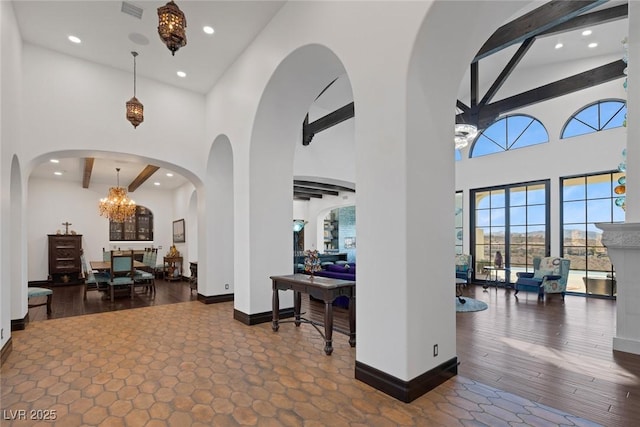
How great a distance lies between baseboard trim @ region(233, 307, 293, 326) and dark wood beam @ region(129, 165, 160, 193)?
426cm

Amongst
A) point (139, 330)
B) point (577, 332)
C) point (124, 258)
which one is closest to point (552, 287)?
point (577, 332)

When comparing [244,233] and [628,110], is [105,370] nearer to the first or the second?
[244,233]

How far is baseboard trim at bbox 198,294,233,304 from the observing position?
6141mm

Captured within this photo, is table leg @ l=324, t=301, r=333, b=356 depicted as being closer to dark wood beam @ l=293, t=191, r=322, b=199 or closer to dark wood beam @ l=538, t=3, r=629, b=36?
dark wood beam @ l=538, t=3, r=629, b=36

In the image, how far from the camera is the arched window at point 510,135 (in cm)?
787

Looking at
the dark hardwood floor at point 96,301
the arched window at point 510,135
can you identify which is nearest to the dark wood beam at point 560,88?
the arched window at point 510,135

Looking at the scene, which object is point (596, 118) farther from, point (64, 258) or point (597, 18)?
point (64, 258)

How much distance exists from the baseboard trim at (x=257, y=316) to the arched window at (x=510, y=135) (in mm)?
7165

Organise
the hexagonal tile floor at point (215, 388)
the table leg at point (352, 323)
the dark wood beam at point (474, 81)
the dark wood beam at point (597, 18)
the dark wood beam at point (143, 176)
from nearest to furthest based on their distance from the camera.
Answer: the hexagonal tile floor at point (215, 388) < the table leg at point (352, 323) < the dark wood beam at point (597, 18) < the dark wood beam at point (474, 81) < the dark wood beam at point (143, 176)

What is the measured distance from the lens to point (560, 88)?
5480 millimetres

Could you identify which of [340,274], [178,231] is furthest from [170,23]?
[178,231]

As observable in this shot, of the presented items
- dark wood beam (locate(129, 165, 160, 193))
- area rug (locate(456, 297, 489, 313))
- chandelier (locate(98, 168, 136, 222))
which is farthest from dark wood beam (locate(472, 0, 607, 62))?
chandelier (locate(98, 168, 136, 222))

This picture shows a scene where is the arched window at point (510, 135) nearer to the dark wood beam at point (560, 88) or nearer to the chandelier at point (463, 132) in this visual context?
the dark wood beam at point (560, 88)

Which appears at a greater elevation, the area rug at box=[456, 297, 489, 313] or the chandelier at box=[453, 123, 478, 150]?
the chandelier at box=[453, 123, 478, 150]
